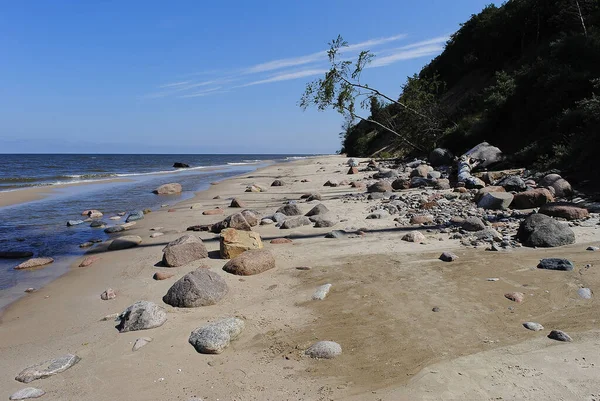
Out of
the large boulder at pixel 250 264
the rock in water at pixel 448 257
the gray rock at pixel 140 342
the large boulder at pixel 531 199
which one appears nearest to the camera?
the gray rock at pixel 140 342

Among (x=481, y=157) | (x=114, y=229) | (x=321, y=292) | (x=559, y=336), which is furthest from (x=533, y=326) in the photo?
(x=481, y=157)

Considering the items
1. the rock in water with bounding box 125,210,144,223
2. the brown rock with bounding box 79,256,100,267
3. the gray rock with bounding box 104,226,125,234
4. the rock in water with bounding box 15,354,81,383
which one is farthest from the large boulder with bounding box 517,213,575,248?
the rock in water with bounding box 125,210,144,223

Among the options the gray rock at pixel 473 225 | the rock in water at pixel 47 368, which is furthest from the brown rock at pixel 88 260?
the gray rock at pixel 473 225

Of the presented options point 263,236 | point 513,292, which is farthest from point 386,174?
point 513,292

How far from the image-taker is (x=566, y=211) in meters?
6.91

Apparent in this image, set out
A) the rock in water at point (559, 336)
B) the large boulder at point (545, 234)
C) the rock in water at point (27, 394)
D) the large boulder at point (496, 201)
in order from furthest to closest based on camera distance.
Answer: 1. the large boulder at point (496, 201)
2. the large boulder at point (545, 234)
3. the rock in water at point (559, 336)
4. the rock in water at point (27, 394)

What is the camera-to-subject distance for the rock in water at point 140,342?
3.74 m

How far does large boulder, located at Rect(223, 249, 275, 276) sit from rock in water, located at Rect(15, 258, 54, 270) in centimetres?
360

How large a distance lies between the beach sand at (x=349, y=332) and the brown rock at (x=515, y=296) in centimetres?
7

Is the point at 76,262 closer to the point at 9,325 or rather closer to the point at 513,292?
the point at 9,325

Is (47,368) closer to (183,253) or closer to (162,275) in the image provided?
(162,275)

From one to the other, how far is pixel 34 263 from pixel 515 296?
23.9ft

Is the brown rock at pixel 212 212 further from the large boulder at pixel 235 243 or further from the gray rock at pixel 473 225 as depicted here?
the gray rock at pixel 473 225

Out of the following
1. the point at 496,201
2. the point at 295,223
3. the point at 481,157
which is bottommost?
the point at 295,223
